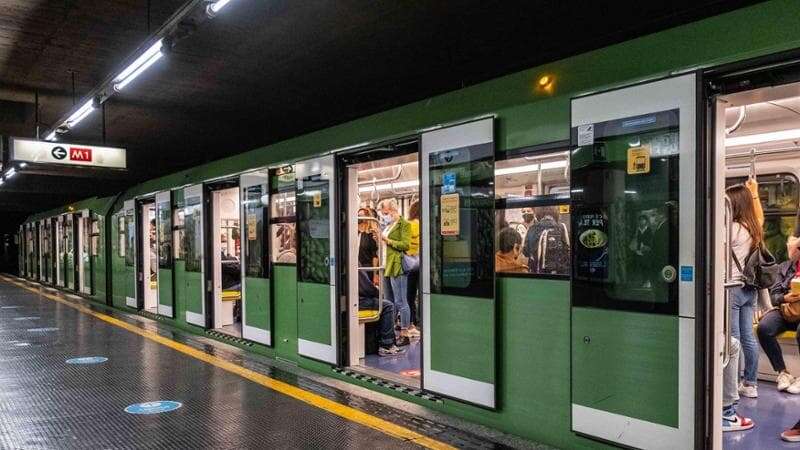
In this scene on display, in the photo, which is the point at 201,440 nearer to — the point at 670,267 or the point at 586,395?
the point at 586,395

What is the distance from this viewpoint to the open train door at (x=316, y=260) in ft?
19.6

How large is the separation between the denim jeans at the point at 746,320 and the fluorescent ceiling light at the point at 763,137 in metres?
1.50

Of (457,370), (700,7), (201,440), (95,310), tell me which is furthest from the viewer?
(95,310)

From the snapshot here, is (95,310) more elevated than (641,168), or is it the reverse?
(641,168)

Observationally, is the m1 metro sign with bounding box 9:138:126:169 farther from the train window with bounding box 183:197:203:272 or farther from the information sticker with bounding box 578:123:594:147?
the information sticker with bounding box 578:123:594:147

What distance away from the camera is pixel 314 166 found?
625cm

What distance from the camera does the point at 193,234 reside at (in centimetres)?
911

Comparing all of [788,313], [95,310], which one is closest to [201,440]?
[788,313]

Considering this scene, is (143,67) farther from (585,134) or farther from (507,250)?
(585,134)

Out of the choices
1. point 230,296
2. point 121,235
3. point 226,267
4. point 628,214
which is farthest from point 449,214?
point 121,235

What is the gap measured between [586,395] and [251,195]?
5198 millimetres

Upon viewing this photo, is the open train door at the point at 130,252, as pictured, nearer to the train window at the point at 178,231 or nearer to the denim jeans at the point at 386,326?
the train window at the point at 178,231

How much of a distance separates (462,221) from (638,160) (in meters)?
1.48

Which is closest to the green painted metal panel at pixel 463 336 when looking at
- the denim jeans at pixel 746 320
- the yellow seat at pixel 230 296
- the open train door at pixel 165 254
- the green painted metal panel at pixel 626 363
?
the green painted metal panel at pixel 626 363
